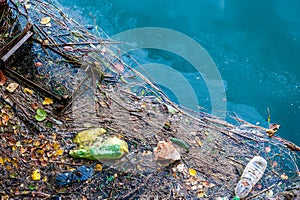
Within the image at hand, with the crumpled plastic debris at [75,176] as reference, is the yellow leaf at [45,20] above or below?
above

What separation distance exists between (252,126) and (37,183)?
5.63 ft

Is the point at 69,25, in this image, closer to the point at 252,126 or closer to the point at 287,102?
the point at 252,126

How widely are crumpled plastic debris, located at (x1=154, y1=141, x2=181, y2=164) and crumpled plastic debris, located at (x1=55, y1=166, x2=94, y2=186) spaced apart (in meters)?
0.45

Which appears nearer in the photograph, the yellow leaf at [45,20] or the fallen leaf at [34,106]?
the fallen leaf at [34,106]

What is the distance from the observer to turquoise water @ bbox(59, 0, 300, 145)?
280cm

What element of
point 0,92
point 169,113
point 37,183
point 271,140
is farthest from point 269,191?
point 0,92

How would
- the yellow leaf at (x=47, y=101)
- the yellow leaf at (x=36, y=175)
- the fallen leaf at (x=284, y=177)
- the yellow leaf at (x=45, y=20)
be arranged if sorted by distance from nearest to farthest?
the yellow leaf at (x=36, y=175) → the yellow leaf at (x=47, y=101) → the fallen leaf at (x=284, y=177) → the yellow leaf at (x=45, y=20)

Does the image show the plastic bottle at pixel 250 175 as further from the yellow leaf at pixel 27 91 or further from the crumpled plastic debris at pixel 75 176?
the yellow leaf at pixel 27 91

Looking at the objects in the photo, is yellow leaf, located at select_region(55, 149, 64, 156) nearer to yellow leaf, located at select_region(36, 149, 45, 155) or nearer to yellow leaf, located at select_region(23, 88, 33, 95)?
yellow leaf, located at select_region(36, 149, 45, 155)

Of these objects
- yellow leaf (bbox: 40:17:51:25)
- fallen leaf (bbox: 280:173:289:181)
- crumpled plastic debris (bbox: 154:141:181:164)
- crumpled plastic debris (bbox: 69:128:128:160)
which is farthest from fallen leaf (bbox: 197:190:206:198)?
yellow leaf (bbox: 40:17:51:25)

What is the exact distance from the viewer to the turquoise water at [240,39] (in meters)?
2.80

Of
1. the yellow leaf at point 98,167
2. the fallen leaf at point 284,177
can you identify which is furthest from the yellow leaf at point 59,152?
the fallen leaf at point 284,177

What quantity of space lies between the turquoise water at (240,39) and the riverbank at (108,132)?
0.82ft

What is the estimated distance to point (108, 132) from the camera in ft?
7.18
